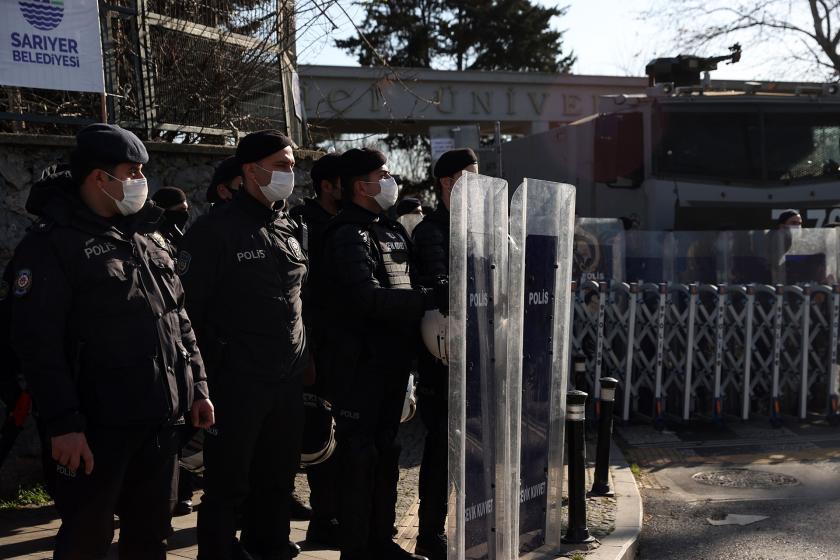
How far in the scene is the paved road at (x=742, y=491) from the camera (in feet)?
20.3

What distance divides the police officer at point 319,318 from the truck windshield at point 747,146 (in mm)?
6827

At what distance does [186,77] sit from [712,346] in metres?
5.34

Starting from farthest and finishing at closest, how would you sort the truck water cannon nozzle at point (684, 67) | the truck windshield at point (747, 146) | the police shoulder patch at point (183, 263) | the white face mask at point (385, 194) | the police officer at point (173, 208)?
the truck water cannon nozzle at point (684, 67)
the truck windshield at point (747, 146)
the police officer at point (173, 208)
the white face mask at point (385, 194)
the police shoulder patch at point (183, 263)

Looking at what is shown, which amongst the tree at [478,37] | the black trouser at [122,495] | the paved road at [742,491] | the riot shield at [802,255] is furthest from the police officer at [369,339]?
the tree at [478,37]

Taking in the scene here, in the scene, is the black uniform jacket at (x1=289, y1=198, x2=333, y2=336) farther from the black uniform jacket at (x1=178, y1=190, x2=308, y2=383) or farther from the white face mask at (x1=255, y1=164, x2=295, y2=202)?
the black uniform jacket at (x1=178, y1=190, x2=308, y2=383)

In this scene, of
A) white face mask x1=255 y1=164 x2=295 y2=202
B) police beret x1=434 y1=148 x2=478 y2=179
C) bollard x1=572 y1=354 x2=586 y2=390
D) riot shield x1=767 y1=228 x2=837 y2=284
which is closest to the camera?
white face mask x1=255 y1=164 x2=295 y2=202

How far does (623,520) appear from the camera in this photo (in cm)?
646

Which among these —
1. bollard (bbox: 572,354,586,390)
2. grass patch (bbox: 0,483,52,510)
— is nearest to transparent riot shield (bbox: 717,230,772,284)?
bollard (bbox: 572,354,586,390)

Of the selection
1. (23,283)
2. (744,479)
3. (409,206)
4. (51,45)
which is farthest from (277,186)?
(409,206)

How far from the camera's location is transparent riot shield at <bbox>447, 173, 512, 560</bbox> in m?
4.30

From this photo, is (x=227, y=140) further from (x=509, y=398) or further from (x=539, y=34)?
(x=539, y=34)

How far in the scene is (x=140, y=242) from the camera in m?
3.92

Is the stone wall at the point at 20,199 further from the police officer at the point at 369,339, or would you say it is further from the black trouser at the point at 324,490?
the police officer at the point at 369,339

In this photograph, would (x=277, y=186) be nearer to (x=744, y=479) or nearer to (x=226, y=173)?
(x=226, y=173)
